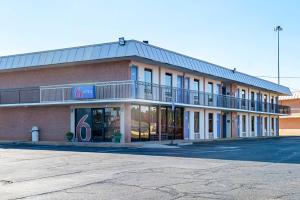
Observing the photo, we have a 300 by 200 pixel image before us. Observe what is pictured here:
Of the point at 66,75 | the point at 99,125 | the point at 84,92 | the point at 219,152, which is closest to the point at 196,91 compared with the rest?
the point at 99,125

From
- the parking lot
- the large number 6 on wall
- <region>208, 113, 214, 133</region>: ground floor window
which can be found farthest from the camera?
<region>208, 113, 214, 133</region>: ground floor window

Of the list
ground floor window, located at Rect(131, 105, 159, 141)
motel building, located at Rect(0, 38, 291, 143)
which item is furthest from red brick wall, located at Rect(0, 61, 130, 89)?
ground floor window, located at Rect(131, 105, 159, 141)

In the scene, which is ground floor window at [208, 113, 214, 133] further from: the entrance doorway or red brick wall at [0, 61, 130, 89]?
red brick wall at [0, 61, 130, 89]

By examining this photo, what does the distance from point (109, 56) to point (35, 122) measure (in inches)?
362

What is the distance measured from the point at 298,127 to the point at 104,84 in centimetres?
5027

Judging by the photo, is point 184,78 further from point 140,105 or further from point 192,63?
point 140,105

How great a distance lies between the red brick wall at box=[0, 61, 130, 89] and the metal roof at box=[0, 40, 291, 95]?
1281 mm

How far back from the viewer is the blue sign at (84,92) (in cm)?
2820

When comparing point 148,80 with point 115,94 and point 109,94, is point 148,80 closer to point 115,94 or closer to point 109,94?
point 115,94

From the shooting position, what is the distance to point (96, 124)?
29406mm

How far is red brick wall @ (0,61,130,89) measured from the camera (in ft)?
93.5

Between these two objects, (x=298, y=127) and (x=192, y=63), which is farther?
(x=298, y=127)

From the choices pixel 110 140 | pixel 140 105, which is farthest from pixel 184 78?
pixel 110 140

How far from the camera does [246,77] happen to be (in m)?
43.5
